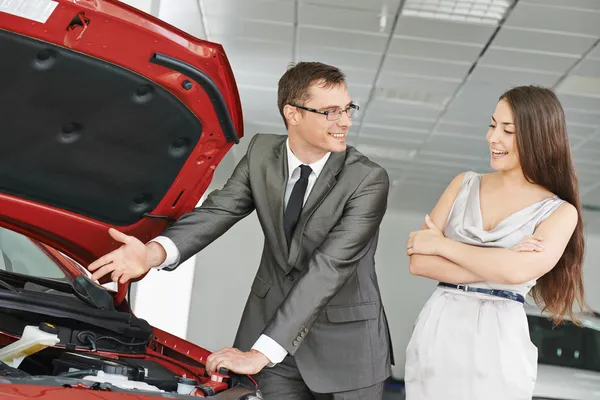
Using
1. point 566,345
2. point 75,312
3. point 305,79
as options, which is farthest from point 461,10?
point 75,312

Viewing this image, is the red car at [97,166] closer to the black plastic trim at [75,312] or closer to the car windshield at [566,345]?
the black plastic trim at [75,312]

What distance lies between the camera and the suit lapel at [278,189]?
228cm

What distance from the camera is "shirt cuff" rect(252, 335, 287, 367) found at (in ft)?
6.50

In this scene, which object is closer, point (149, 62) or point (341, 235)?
point (149, 62)

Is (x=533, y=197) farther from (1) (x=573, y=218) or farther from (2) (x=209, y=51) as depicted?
(2) (x=209, y=51)

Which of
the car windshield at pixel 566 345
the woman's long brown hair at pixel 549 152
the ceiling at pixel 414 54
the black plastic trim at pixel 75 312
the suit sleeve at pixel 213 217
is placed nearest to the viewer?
the black plastic trim at pixel 75 312

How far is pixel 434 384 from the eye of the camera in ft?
6.85

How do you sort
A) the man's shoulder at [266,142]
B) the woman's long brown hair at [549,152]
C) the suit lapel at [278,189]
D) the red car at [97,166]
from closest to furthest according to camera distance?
the red car at [97,166]
the woman's long brown hair at [549,152]
the suit lapel at [278,189]
the man's shoulder at [266,142]

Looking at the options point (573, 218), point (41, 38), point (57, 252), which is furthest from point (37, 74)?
point (573, 218)

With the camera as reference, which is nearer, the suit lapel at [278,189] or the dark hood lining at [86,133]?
the dark hood lining at [86,133]

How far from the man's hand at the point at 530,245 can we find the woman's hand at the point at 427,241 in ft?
0.67

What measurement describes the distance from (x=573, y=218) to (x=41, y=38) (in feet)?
4.26

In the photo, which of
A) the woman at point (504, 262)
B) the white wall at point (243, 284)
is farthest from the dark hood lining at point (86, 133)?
the white wall at point (243, 284)

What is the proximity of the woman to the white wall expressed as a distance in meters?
8.57
